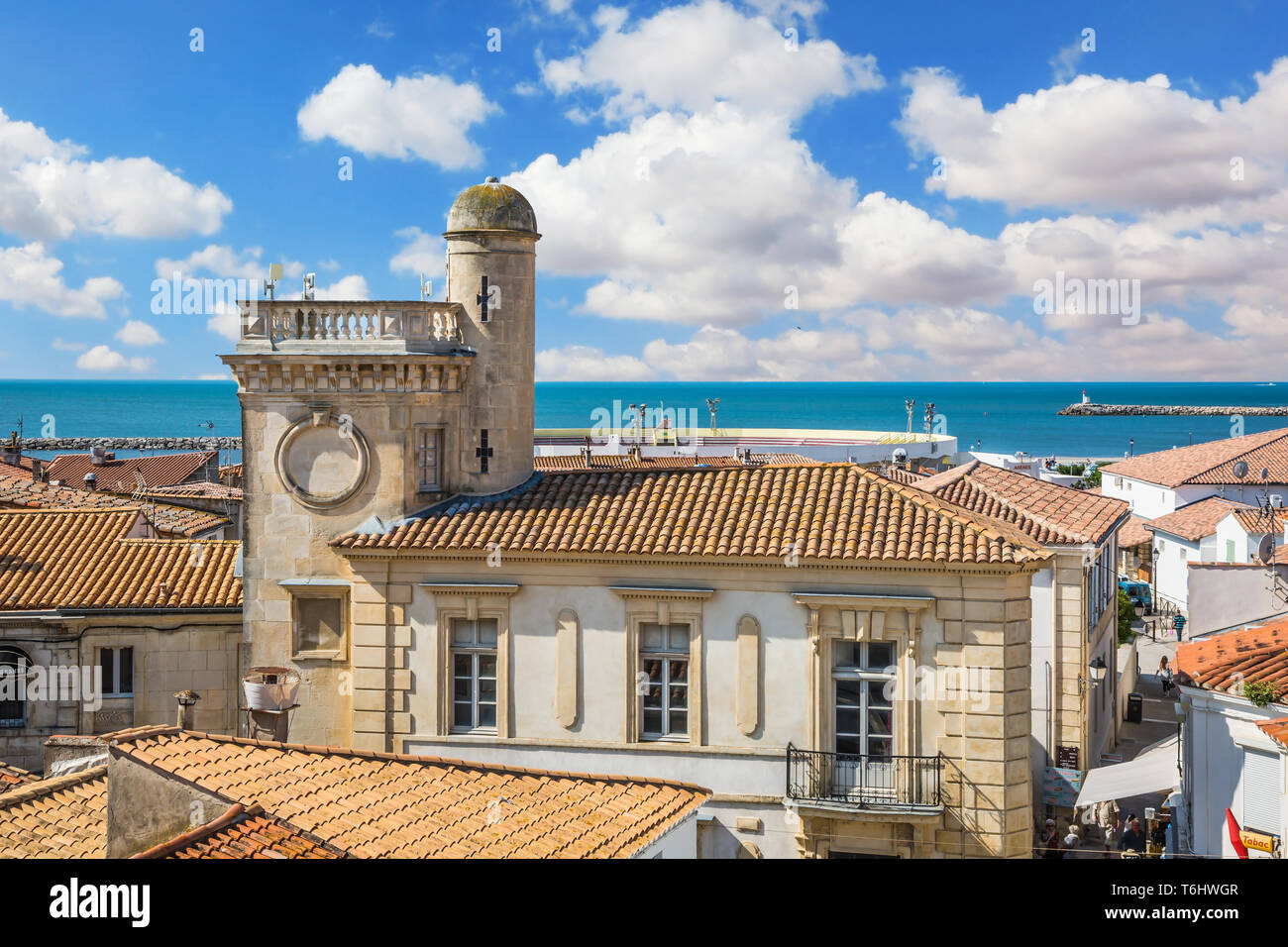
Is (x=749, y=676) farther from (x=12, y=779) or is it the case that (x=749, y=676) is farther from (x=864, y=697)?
(x=12, y=779)

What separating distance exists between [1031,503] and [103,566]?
23139mm

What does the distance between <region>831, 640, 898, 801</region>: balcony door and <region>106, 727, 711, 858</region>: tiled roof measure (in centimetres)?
585

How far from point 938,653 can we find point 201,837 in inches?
510

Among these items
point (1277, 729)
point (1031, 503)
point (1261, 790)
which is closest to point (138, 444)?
point (1031, 503)

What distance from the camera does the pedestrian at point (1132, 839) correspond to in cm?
2431

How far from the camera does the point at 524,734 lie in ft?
74.1

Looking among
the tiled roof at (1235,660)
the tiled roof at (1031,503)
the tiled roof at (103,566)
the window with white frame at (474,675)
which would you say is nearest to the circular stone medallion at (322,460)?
the window with white frame at (474,675)

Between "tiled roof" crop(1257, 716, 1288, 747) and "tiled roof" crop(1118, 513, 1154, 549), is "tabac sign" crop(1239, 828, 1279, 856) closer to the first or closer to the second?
"tiled roof" crop(1257, 716, 1288, 747)

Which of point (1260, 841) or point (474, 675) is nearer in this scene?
point (1260, 841)

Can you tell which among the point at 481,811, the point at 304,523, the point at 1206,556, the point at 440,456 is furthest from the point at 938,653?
the point at 1206,556

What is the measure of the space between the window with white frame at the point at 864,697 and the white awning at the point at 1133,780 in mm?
4266

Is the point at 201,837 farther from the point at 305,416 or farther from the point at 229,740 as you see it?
the point at 305,416

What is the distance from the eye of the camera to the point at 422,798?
1502cm

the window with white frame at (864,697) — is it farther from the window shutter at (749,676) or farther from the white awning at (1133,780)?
the white awning at (1133,780)
